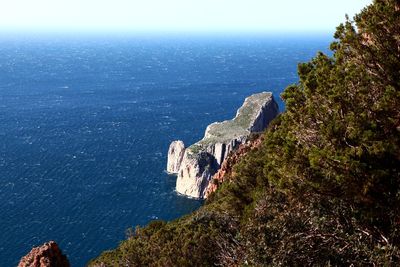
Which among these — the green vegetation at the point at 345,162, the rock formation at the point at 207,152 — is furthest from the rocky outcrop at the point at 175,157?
the green vegetation at the point at 345,162

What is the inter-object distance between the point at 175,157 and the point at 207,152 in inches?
345

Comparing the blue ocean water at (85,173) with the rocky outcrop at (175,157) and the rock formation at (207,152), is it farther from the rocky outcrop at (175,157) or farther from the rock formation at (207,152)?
the rock formation at (207,152)

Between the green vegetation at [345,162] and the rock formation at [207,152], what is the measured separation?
8563 cm

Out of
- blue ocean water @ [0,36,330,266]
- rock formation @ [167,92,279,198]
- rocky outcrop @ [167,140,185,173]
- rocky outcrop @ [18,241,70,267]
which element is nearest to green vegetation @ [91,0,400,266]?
rocky outcrop @ [18,241,70,267]

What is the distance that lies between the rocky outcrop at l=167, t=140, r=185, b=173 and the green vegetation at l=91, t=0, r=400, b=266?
3720 inches

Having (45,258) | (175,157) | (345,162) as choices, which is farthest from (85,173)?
(345,162)

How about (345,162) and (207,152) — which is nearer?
(345,162)

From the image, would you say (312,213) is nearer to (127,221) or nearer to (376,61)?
(376,61)

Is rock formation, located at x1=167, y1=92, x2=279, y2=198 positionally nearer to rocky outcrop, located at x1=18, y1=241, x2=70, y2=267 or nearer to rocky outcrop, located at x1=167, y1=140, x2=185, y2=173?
rocky outcrop, located at x1=167, y1=140, x2=185, y2=173

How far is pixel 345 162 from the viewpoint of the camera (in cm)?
1712

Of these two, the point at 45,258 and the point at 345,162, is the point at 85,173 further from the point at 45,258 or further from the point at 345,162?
the point at 345,162

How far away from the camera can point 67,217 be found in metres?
89.4

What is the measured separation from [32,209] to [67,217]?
8.24 metres

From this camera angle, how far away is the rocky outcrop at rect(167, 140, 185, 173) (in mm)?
117125
